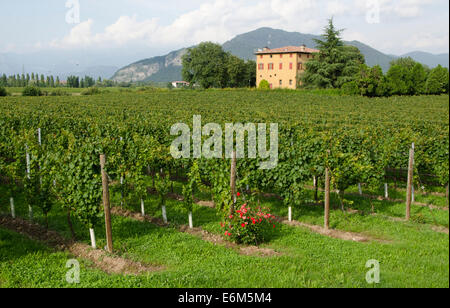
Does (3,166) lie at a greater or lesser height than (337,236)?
greater

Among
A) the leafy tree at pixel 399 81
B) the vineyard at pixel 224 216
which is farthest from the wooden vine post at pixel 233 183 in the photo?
Result: the leafy tree at pixel 399 81

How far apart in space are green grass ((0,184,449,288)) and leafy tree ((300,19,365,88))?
177 feet

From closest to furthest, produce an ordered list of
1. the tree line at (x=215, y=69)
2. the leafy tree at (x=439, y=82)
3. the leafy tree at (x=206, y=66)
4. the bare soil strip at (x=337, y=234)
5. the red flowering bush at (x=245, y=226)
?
the red flowering bush at (x=245, y=226) < the bare soil strip at (x=337, y=234) < the leafy tree at (x=439, y=82) < the tree line at (x=215, y=69) < the leafy tree at (x=206, y=66)

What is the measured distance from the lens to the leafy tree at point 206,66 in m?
83.8

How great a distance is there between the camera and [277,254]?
24.3ft

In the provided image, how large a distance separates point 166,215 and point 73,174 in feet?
9.39

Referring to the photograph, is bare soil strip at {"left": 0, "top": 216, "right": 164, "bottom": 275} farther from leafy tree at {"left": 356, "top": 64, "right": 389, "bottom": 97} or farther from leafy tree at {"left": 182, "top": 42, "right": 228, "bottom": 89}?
leafy tree at {"left": 182, "top": 42, "right": 228, "bottom": 89}

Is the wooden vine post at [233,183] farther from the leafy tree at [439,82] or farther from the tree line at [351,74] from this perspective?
the tree line at [351,74]

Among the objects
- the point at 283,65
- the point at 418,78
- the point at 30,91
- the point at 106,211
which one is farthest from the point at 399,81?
the point at 30,91

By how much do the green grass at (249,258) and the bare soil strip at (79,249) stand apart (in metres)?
0.25

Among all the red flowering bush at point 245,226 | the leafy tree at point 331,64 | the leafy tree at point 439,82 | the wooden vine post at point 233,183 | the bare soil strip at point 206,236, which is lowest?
the bare soil strip at point 206,236
